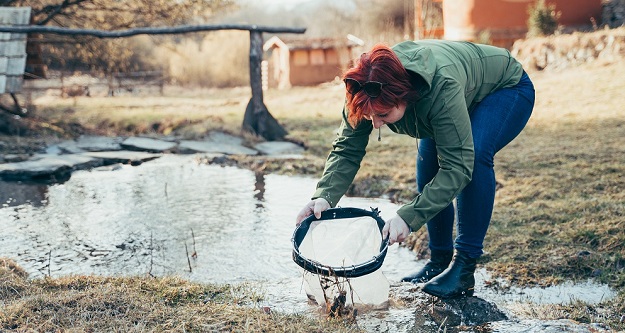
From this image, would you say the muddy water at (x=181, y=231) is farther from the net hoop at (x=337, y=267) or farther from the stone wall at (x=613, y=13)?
the stone wall at (x=613, y=13)

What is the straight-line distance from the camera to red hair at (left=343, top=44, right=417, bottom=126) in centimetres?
262

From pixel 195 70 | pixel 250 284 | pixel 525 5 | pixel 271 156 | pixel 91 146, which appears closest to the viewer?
pixel 250 284

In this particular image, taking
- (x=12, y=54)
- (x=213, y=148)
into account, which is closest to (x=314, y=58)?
(x=213, y=148)

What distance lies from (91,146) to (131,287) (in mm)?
6153

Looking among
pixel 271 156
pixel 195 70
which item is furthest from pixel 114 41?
pixel 195 70

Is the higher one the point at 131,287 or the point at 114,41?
the point at 114,41

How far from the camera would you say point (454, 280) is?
3.18m

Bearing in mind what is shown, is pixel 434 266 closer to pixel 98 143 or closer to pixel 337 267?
pixel 337 267

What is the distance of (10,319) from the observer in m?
2.77

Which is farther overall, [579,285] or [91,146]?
[91,146]

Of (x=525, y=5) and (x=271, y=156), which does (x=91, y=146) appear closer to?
(x=271, y=156)

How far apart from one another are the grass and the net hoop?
0.26m

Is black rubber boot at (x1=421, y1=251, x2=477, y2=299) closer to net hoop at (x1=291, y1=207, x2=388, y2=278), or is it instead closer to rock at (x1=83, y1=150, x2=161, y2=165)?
net hoop at (x1=291, y1=207, x2=388, y2=278)

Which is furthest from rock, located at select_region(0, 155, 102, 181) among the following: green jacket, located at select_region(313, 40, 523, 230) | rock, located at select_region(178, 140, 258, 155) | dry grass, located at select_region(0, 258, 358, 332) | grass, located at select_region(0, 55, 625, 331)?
green jacket, located at select_region(313, 40, 523, 230)
